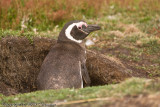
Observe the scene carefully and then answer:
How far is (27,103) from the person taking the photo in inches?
150

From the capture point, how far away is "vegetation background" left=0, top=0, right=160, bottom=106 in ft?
11.5

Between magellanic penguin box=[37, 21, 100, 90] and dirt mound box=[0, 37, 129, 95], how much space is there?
0.66 metres

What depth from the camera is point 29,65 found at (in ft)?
23.0

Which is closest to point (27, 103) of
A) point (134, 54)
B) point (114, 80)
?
point (114, 80)

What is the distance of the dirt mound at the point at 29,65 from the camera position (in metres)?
6.64

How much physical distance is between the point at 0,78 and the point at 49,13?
4.91 metres

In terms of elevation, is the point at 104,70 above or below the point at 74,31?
below

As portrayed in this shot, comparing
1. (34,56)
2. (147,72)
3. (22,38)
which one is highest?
(22,38)

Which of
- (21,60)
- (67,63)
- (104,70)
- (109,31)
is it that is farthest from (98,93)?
(109,31)

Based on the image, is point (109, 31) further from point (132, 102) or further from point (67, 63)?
point (132, 102)

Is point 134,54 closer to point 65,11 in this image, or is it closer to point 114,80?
point 114,80

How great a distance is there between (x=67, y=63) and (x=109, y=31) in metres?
4.80

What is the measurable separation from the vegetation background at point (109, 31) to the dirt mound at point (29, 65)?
0.24 metres

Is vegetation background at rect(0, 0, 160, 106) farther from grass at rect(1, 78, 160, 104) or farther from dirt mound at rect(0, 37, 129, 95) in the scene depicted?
dirt mound at rect(0, 37, 129, 95)
